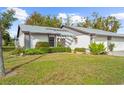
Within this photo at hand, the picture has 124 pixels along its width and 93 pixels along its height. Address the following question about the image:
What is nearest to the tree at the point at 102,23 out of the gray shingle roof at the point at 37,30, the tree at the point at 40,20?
the tree at the point at 40,20

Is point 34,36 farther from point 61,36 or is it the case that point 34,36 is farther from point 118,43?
point 118,43

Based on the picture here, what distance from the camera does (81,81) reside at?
7629mm

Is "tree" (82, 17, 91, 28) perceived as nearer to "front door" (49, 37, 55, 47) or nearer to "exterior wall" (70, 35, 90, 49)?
"exterior wall" (70, 35, 90, 49)

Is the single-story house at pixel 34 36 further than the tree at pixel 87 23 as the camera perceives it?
No

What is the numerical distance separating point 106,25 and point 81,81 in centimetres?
3364

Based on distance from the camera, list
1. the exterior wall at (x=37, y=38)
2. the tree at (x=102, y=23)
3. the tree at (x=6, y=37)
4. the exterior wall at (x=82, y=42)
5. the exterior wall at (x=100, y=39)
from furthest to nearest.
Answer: the tree at (x=102, y=23), the tree at (x=6, y=37), the exterior wall at (x=100, y=39), the exterior wall at (x=82, y=42), the exterior wall at (x=37, y=38)

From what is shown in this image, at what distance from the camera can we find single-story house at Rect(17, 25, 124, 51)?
69.4 feet

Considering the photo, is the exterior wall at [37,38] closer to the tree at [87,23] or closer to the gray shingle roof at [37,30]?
the gray shingle roof at [37,30]

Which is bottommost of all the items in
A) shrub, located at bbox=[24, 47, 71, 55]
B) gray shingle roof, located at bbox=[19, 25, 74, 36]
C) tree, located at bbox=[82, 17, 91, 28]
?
shrub, located at bbox=[24, 47, 71, 55]

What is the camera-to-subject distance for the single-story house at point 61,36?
21156mm

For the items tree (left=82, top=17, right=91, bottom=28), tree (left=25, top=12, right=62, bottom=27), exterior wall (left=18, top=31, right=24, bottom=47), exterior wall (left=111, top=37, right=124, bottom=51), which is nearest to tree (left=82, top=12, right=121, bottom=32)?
tree (left=82, top=17, right=91, bottom=28)

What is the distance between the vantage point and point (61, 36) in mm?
23875

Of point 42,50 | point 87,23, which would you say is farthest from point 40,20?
point 42,50
